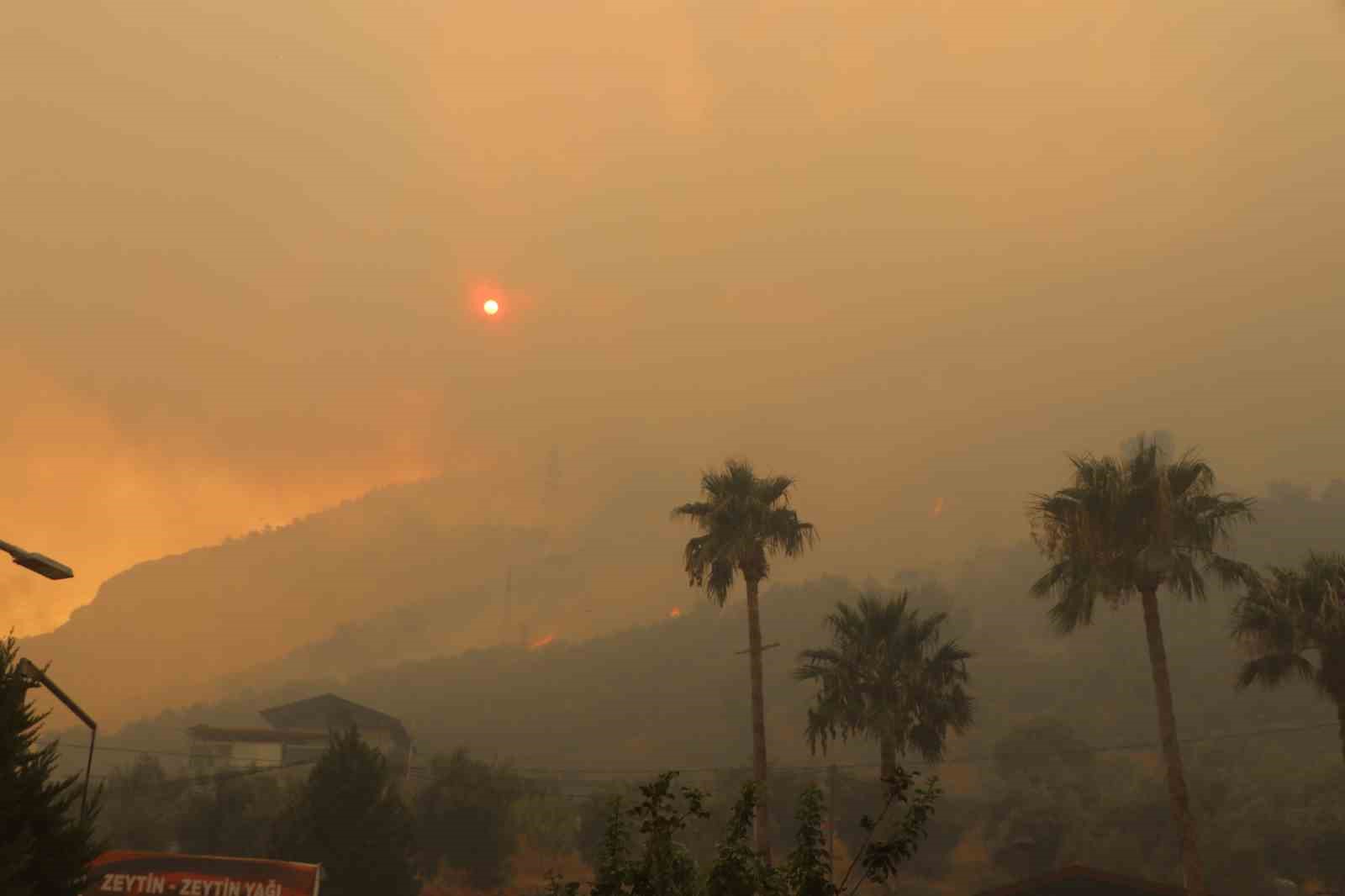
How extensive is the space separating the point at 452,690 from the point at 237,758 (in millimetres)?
65957

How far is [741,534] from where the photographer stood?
3856 cm

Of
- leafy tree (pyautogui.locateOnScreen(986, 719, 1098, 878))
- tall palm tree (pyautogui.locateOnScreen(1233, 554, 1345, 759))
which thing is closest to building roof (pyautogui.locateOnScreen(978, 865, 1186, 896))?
tall palm tree (pyautogui.locateOnScreen(1233, 554, 1345, 759))

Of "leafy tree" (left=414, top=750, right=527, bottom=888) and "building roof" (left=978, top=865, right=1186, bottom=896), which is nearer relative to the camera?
"building roof" (left=978, top=865, right=1186, bottom=896)

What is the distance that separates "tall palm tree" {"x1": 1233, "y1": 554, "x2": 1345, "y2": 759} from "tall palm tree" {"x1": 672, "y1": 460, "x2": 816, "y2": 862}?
14410 mm

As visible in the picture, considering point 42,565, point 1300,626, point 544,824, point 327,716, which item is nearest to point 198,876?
point 42,565

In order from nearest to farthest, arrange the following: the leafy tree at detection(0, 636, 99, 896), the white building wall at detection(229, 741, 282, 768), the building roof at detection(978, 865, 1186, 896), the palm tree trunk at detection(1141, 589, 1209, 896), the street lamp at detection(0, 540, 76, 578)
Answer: the street lamp at detection(0, 540, 76, 578) < the leafy tree at detection(0, 636, 99, 896) < the palm tree trunk at detection(1141, 589, 1209, 896) < the building roof at detection(978, 865, 1186, 896) < the white building wall at detection(229, 741, 282, 768)

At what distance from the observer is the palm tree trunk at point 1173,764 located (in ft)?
89.8

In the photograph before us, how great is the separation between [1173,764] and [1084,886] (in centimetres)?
649

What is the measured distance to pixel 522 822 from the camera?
61.5 m

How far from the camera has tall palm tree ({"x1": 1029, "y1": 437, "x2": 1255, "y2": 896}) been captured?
1177 inches

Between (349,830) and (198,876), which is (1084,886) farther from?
(198,876)

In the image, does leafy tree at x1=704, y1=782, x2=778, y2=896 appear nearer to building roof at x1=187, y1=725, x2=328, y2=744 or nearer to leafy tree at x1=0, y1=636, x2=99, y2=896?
leafy tree at x1=0, y1=636, x2=99, y2=896

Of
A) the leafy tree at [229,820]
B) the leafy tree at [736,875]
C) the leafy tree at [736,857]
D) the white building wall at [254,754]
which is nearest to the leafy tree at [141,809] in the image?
the leafy tree at [229,820]

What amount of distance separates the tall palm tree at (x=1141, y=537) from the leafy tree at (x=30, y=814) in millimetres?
24337
